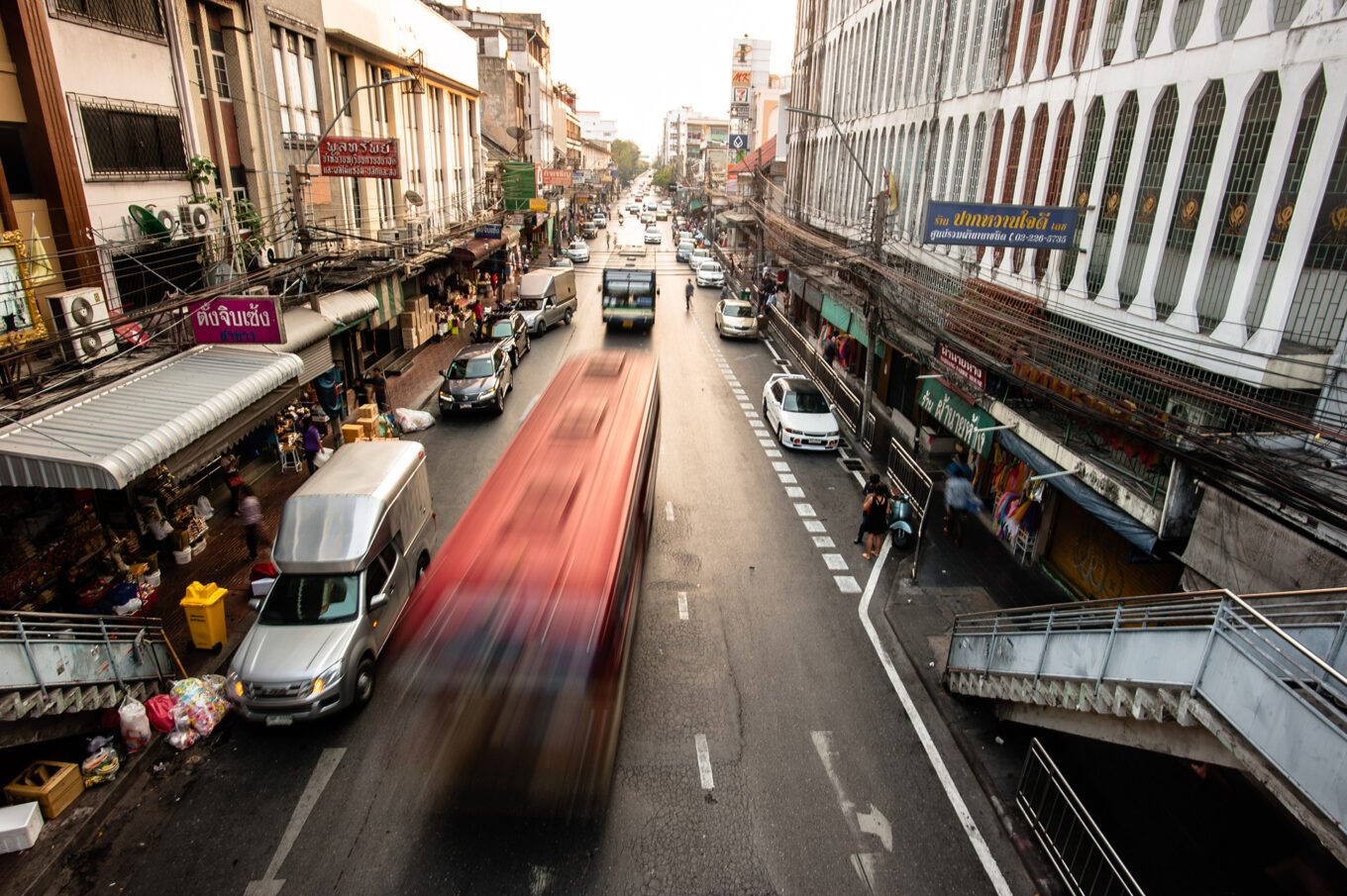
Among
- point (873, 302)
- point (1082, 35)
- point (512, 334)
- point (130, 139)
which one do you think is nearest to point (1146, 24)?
point (1082, 35)

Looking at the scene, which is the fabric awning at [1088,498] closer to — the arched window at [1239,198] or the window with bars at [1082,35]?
the arched window at [1239,198]

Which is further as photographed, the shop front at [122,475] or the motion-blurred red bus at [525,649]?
the shop front at [122,475]

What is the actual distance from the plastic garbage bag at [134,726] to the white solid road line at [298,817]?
238 centimetres

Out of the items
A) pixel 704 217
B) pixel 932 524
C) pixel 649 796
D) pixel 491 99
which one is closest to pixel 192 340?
pixel 649 796

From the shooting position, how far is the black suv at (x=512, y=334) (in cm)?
2933

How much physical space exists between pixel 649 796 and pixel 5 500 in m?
10.6

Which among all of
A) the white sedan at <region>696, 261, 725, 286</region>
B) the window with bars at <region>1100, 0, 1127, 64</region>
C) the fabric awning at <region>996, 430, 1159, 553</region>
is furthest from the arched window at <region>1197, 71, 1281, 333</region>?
the white sedan at <region>696, 261, 725, 286</region>

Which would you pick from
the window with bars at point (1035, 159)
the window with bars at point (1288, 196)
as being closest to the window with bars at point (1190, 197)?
the window with bars at point (1288, 196)

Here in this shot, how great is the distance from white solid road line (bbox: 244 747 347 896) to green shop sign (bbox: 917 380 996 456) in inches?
528

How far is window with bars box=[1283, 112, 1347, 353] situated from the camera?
8664 millimetres

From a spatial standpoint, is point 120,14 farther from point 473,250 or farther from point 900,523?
point 473,250

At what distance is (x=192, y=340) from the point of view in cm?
1441

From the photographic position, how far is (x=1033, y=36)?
15.4 m

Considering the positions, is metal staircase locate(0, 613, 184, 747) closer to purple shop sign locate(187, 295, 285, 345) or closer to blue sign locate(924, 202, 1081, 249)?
purple shop sign locate(187, 295, 285, 345)
